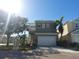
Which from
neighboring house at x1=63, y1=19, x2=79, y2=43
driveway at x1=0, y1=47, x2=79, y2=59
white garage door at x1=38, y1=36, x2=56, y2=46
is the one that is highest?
neighboring house at x1=63, y1=19, x2=79, y2=43

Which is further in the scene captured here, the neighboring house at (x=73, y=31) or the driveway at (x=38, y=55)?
the neighboring house at (x=73, y=31)

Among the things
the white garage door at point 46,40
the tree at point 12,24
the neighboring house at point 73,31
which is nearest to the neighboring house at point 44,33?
the white garage door at point 46,40

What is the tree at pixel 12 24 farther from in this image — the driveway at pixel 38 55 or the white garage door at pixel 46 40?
the driveway at pixel 38 55

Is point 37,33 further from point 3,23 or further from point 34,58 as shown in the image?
point 34,58

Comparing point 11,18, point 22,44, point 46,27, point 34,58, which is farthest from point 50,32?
point 34,58

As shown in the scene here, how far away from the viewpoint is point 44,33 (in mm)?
46219

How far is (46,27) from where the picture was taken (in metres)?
47.9

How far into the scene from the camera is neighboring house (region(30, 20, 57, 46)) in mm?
45875

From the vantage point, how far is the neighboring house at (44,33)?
4588 cm

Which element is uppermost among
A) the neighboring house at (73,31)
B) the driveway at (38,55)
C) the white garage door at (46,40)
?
the neighboring house at (73,31)

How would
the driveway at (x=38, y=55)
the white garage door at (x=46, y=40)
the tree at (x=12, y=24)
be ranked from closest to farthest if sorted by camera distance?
1. the driveway at (x=38, y=55)
2. the tree at (x=12, y=24)
3. the white garage door at (x=46, y=40)

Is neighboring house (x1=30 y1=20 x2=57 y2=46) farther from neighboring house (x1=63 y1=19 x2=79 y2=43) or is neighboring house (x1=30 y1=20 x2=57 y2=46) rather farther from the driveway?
the driveway

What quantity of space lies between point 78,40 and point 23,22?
455 inches

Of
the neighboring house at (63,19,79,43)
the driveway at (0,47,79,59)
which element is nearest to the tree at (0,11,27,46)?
the driveway at (0,47,79,59)
